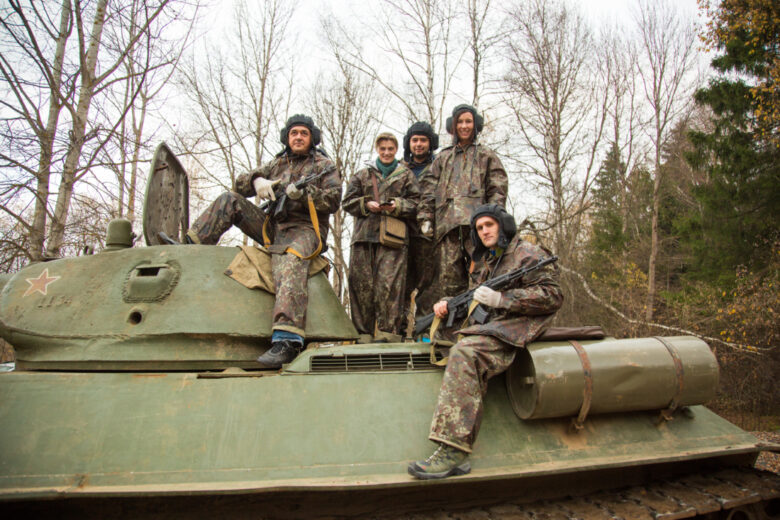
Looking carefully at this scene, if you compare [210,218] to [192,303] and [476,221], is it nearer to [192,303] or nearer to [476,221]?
[192,303]

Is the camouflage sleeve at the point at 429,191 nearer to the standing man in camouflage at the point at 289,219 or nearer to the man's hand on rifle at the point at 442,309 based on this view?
the standing man in camouflage at the point at 289,219

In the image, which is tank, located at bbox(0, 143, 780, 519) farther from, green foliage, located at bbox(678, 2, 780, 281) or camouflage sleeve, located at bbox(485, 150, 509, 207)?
green foliage, located at bbox(678, 2, 780, 281)

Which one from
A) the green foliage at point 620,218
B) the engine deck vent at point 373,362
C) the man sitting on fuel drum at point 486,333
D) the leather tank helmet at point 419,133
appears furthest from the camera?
the green foliage at point 620,218

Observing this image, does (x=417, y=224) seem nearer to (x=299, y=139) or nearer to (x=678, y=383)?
(x=299, y=139)

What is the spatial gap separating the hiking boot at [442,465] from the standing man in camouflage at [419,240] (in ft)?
7.64

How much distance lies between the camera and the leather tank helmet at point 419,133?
5469 millimetres

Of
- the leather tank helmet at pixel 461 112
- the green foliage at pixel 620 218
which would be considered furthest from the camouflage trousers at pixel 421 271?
the green foliage at pixel 620 218

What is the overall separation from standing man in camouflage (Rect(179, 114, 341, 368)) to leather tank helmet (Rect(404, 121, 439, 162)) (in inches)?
47.4

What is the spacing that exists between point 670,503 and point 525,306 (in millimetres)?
1448

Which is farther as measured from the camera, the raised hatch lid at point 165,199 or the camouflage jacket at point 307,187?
the camouflage jacket at point 307,187

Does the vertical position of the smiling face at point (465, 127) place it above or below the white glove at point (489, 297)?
above

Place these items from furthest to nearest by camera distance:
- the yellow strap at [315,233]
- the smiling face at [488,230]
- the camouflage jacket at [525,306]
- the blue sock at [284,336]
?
the yellow strap at [315,233]
the smiling face at [488,230]
the blue sock at [284,336]
the camouflage jacket at [525,306]

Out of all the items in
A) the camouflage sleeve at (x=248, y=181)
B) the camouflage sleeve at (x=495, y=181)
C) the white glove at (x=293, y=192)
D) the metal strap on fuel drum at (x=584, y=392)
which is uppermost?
the camouflage sleeve at (x=495, y=181)

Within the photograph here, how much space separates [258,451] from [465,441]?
1159mm
